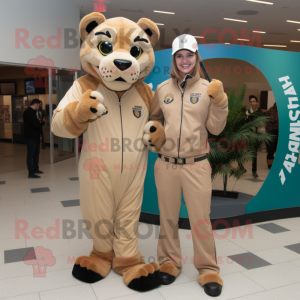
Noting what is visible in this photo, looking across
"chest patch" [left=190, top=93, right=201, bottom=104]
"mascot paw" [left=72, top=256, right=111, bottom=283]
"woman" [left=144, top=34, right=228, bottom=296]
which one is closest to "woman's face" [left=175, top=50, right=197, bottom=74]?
"woman" [left=144, top=34, right=228, bottom=296]

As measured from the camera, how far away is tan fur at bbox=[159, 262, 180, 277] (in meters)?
2.26

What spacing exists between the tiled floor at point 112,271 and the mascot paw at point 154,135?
0.99 m

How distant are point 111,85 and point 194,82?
559mm

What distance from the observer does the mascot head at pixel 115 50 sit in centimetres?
192

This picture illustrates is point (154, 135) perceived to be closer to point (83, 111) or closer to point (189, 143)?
point (189, 143)

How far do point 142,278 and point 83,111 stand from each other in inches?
46.5

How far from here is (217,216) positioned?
10.8ft

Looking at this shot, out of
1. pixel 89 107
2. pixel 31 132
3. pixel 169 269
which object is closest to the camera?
pixel 89 107

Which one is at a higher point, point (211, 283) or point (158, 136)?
point (158, 136)

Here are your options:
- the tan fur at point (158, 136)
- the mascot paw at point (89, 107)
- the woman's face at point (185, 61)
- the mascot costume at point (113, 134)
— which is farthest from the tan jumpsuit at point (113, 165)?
the woman's face at point (185, 61)

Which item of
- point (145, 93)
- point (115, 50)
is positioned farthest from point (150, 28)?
point (145, 93)

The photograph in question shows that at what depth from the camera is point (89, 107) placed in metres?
1.82

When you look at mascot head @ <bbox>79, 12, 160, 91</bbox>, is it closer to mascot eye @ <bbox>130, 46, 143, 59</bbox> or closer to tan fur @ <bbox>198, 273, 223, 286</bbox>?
mascot eye @ <bbox>130, 46, 143, 59</bbox>

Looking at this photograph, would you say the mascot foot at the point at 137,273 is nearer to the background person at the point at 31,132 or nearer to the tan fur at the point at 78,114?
the tan fur at the point at 78,114
